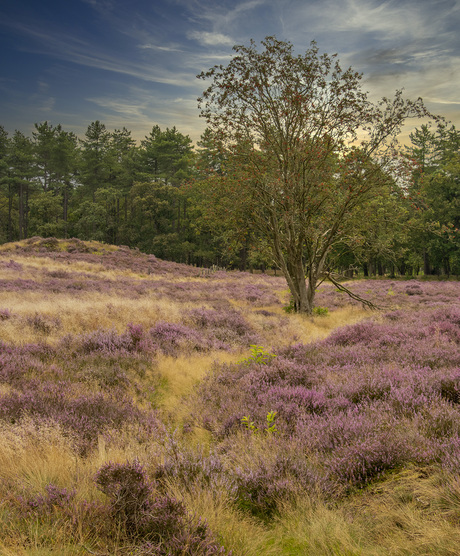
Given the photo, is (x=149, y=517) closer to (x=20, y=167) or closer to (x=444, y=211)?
(x=444, y=211)

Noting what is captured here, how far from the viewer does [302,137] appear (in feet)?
39.2

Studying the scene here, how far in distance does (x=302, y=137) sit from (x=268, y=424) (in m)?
11.0

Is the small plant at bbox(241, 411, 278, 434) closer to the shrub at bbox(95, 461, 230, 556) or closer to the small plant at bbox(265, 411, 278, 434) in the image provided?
the small plant at bbox(265, 411, 278, 434)

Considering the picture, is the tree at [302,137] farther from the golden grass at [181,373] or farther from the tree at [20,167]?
the tree at [20,167]

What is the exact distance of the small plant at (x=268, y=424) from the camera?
3600 mm

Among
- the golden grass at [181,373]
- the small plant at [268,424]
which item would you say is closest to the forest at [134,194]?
the golden grass at [181,373]

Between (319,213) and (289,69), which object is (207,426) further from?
(289,69)

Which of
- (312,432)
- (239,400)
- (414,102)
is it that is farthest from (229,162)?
(312,432)

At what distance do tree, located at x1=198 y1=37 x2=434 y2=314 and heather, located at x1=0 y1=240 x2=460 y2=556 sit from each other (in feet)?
19.7

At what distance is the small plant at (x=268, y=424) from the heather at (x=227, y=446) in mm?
32

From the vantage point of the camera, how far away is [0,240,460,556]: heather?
2121mm

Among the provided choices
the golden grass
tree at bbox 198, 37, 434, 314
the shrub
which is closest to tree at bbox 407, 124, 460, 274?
tree at bbox 198, 37, 434, 314

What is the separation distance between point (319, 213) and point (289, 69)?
5277 millimetres

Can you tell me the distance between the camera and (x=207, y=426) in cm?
421
